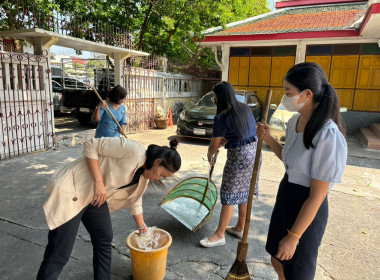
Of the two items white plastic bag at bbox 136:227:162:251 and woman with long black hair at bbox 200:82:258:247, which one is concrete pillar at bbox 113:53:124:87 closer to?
woman with long black hair at bbox 200:82:258:247

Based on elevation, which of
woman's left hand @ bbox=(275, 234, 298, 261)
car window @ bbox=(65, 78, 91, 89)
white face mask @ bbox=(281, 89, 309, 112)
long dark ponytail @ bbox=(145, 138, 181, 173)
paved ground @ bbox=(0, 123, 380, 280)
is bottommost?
paved ground @ bbox=(0, 123, 380, 280)

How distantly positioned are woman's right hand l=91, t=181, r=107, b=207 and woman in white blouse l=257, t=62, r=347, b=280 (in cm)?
112

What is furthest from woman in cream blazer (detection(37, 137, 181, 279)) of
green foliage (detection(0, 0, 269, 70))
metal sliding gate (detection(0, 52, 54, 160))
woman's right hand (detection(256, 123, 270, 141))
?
green foliage (detection(0, 0, 269, 70))

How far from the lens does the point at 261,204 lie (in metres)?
4.06

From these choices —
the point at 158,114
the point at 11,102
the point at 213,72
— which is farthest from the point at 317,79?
the point at 213,72

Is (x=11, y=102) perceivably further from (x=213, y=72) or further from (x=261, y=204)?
(x=213, y=72)

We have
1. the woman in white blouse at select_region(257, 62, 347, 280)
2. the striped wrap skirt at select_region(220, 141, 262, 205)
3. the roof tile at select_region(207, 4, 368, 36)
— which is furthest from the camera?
the roof tile at select_region(207, 4, 368, 36)

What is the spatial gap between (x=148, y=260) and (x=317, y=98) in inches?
65.1

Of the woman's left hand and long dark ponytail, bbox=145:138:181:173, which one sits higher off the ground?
long dark ponytail, bbox=145:138:181:173

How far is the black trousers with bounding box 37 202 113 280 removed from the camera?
180cm

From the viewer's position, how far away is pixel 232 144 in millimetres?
2830

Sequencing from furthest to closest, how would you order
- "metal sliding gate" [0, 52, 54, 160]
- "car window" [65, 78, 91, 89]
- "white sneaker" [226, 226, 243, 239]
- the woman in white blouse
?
"car window" [65, 78, 91, 89] → "metal sliding gate" [0, 52, 54, 160] → "white sneaker" [226, 226, 243, 239] → the woman in white blouse

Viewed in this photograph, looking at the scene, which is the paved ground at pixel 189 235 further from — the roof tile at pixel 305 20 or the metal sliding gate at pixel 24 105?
the roof tile at pixel 305 20

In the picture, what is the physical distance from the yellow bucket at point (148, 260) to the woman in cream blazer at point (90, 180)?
18.7 inches
